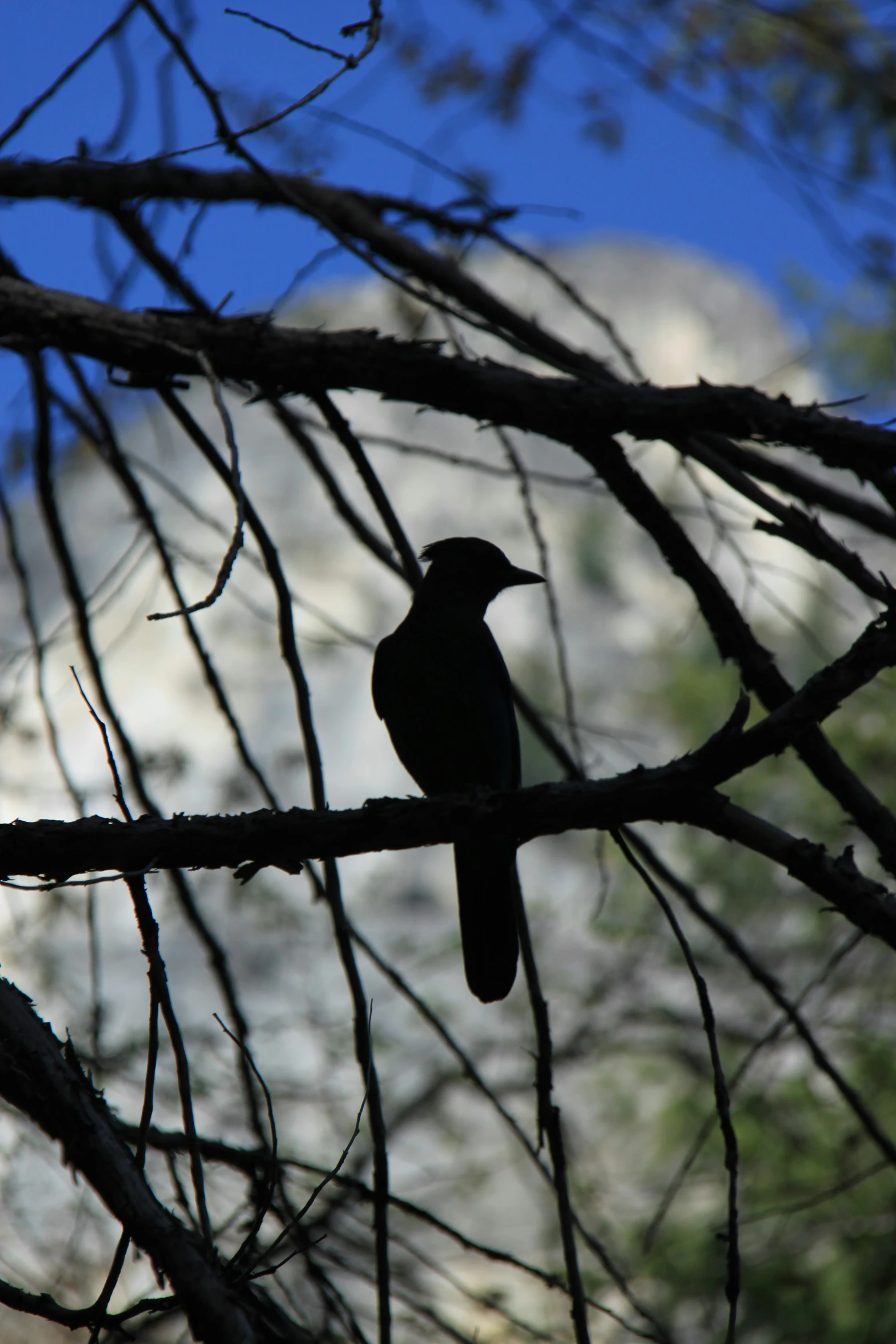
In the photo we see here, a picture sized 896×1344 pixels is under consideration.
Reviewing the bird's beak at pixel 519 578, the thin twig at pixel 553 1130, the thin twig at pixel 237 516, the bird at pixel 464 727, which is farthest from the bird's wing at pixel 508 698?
the thin twig at pixel 237 516

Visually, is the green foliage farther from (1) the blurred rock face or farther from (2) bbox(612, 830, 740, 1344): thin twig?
(1) the blurred rock face

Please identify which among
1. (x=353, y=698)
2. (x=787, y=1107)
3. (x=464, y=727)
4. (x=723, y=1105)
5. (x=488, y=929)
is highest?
(x=353, y=698)

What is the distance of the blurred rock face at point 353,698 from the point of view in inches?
347

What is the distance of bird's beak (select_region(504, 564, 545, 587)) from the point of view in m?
3.97

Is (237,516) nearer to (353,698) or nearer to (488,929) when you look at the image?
(488,929)

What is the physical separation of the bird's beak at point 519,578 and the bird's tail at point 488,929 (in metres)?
1.13

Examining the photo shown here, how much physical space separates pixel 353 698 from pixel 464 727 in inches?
1450

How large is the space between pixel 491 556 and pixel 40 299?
6.15 feet

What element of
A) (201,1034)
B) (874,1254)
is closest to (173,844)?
(201,1034)

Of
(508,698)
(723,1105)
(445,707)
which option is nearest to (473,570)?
(508,698)

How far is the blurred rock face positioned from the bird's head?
515 millimetres

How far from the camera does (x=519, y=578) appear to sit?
407 cm

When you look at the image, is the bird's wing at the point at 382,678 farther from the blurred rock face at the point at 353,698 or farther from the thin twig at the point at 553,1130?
the thin twig at the point at 553,1130

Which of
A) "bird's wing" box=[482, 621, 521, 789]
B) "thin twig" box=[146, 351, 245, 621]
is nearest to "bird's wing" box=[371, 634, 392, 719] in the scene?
"bird's wing" box=[482, 621, 521, 789]
